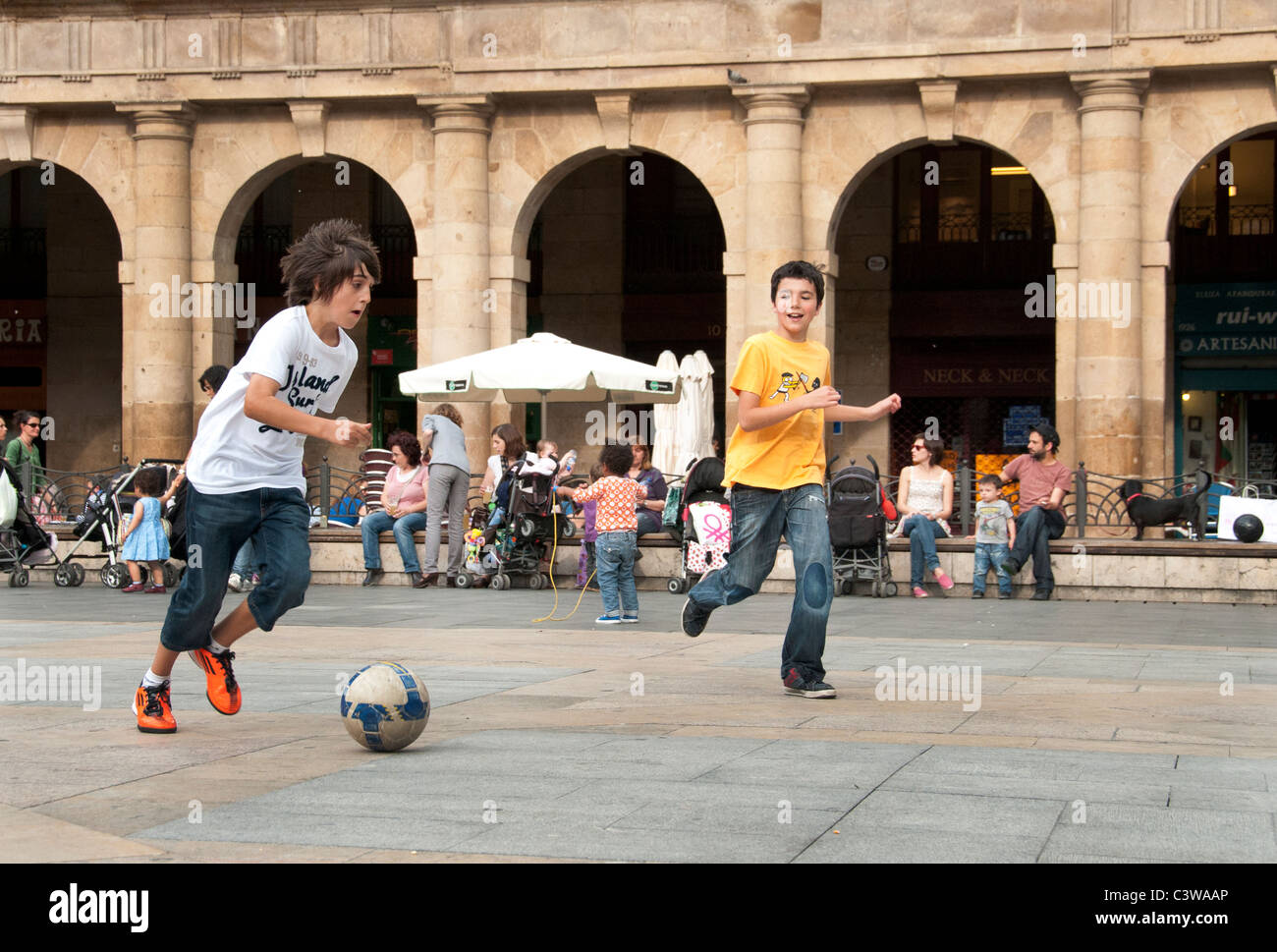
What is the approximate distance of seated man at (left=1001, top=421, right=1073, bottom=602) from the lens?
56.2ft

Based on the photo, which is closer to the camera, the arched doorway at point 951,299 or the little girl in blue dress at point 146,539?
the little girl in blue dress at point 146,539

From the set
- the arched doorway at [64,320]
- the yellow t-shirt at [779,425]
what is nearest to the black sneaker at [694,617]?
the yellow t-shirt at [779,425]

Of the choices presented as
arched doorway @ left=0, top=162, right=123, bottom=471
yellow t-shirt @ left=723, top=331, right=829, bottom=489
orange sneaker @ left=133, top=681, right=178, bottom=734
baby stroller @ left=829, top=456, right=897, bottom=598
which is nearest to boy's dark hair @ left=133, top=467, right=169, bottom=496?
baby stroller @ left=829, top=456, right=897, bottom=598

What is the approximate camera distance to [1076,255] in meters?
22.1

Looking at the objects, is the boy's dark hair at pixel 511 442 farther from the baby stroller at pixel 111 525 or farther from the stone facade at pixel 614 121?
the stone facade at pixel 614 121

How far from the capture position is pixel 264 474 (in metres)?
6.89

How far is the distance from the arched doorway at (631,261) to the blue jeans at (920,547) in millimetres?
12027

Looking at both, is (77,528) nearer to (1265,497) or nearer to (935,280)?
(1265,497)

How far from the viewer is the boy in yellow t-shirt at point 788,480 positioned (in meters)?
8.06

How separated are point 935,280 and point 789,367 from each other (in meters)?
20.9

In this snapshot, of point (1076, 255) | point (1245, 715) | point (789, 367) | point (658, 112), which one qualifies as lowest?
point (1245, 715)

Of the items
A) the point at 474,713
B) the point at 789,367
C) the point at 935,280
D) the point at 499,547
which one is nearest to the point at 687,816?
the point at 474,713

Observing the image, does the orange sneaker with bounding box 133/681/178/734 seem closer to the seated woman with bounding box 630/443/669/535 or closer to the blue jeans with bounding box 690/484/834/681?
the blue jeans with bounding box 690/484/834/681

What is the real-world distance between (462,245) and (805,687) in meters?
16.4
